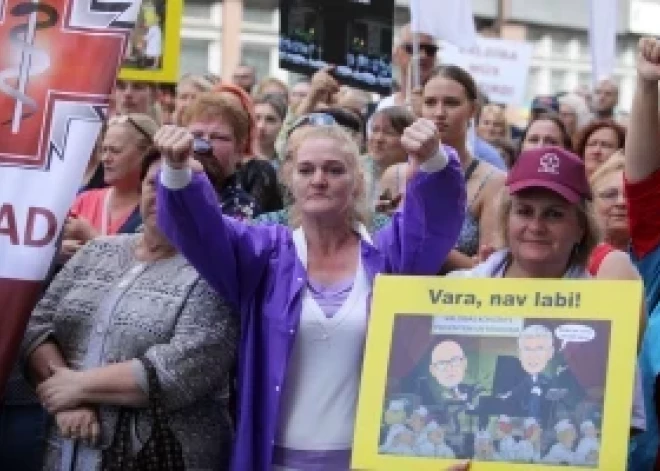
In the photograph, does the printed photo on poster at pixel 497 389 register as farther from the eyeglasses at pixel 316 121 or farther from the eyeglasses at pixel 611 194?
the eyeglasses at pixel 611 194

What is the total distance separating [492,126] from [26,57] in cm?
658

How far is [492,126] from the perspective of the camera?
10859mm

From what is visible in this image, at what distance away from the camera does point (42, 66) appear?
4.59 m

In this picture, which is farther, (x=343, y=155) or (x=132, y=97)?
(x=132, y=97)

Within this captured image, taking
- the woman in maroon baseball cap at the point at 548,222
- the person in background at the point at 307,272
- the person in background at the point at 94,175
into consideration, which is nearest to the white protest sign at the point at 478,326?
the woman in maroon baseball cap at the point at 548,222

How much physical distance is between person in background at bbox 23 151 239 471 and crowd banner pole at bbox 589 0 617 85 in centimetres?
617

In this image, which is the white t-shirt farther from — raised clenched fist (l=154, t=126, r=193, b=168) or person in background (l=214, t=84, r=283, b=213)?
raised clenched fist (l=154, t=126, r=193, b=168)

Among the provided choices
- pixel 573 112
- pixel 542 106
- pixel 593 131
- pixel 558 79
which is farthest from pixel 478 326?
pixel 558 79

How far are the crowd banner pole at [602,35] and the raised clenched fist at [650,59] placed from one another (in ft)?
19.8

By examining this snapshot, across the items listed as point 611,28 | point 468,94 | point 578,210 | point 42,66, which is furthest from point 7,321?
point 611,28

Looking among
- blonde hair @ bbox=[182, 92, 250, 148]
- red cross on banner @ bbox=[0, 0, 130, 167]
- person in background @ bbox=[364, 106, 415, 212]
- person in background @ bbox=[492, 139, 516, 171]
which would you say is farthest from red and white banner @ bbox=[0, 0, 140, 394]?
person in background @ bbox=[492, 139, 516, 171]

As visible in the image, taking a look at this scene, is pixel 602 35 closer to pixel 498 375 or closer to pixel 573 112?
pixel 573 112

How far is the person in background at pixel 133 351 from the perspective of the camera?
14.9 ft

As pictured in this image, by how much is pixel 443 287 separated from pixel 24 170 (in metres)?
1.25
